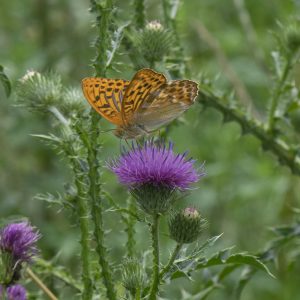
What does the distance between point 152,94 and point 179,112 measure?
0.14 m

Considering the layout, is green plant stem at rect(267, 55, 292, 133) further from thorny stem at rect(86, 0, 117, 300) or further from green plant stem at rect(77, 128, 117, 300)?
green plant stem at rect(77, 128, 117, 300)

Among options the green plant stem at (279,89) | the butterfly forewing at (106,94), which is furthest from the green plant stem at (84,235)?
the green plant stem at (279,89)

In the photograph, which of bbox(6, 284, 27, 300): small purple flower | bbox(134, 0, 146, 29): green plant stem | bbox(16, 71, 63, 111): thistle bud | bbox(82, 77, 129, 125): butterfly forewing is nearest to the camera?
bbox(6, 284, 27, 300): small purple flower

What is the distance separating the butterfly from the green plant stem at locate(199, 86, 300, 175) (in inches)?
38.6

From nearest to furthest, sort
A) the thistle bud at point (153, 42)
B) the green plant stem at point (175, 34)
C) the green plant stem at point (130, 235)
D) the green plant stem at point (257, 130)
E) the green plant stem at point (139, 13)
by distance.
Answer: the green plant stem at point (130, 235) → the thistle bud at point (153, 42) → the green plant stem at point (139, 13) → the green plant stem at point (175, 34) → the green plant stem at point (257, 130)

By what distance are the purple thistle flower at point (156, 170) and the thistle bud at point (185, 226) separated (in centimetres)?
12

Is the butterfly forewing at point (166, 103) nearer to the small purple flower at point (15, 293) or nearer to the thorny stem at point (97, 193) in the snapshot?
the thorny stem at point (97, 193)

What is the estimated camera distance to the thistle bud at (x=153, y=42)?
11.5 feet

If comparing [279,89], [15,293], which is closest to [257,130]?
[279,89]

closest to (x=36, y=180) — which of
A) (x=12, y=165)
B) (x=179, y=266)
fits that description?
(x=12, y=165)

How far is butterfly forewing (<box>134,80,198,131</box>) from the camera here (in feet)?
10.3

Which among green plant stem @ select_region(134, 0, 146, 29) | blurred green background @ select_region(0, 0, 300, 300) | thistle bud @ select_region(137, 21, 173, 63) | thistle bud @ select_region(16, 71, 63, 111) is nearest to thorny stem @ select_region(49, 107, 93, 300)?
thistle bud @ select_region(16, 71, 63, 111)

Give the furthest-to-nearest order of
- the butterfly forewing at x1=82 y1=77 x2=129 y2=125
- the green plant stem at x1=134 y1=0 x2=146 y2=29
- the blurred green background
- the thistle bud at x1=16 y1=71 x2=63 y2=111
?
the blurred green background, the green plant stem at x1=134 y1=0 x2=146 y2=29, the thistle bud at x1=16 y1=71 x2=63 y2=111, the butterfly forewing at x1=82 y1=77 x2=129 y2=125

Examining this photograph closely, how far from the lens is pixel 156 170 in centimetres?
279
